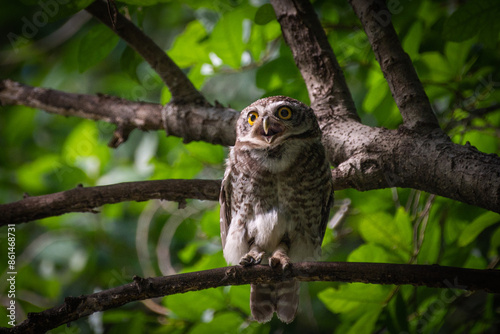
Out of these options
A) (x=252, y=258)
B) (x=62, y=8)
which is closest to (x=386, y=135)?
(x=252, y=258)

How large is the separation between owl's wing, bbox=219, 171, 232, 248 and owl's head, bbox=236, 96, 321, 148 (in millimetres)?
212

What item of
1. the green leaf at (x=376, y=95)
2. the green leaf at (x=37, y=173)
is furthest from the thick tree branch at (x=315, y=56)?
the green leaf at (x=37, y=173)

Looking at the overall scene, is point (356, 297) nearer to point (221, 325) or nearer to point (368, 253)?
point (368, 253)

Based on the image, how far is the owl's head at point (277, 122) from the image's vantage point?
202 cm

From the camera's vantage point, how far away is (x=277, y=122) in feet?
6.64

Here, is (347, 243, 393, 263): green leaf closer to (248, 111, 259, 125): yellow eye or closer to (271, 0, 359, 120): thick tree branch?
(271, 0, 359, 120): thick tree branch

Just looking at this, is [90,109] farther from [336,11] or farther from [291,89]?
[336,11]

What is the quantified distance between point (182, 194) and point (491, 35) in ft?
4.52

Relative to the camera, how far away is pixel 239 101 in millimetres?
3912

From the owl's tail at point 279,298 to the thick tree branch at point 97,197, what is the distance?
57 cm

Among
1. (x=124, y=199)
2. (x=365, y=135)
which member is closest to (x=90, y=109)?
(x=124, y=199)

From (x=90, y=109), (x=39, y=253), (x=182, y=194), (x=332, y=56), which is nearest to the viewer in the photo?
(x=182, y=194)

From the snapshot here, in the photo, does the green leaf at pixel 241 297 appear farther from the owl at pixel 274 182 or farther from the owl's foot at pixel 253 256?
the owl's foot at pixel 253 256

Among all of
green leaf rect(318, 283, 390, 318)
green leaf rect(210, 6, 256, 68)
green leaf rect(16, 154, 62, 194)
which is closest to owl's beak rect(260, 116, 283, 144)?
green leaf rect(210, 6, 256, 68)
